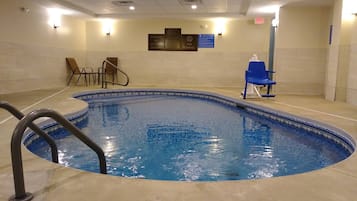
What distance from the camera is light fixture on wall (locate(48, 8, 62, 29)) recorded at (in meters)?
9.18

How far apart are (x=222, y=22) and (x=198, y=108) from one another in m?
4.65

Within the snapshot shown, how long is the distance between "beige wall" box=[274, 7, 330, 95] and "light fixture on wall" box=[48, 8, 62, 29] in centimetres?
661

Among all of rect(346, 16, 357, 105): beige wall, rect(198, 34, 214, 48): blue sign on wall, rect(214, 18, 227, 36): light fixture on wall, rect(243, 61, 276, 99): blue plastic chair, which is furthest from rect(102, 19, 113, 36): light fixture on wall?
rect(346, 16, 357, 105): beige wall

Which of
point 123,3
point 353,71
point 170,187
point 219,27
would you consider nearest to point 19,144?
point 170,187

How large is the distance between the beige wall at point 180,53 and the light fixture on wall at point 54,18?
70.0 inches

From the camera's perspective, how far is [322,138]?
4520 millimetres

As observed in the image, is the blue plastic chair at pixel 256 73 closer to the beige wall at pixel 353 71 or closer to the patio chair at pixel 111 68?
the beige wall at pixel 353 71

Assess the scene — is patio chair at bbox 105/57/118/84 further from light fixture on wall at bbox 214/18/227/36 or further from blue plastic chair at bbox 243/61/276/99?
blue plastic chair at bbox 243/61/276/99

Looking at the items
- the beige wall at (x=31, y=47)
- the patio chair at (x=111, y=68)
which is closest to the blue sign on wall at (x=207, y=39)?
the patio chair at (x=111, y=68)

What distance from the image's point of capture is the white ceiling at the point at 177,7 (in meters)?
7.71

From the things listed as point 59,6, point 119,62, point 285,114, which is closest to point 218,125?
point 285,114

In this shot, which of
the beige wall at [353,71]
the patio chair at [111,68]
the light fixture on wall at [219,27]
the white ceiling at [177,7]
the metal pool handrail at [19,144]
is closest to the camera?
the metal pool handrail at [19,144]

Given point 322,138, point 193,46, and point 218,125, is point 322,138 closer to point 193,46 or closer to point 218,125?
point 218,125

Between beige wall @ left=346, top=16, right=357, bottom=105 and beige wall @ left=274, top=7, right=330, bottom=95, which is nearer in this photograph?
beige wall @ left=346, top=16, right=357, bottom=105
